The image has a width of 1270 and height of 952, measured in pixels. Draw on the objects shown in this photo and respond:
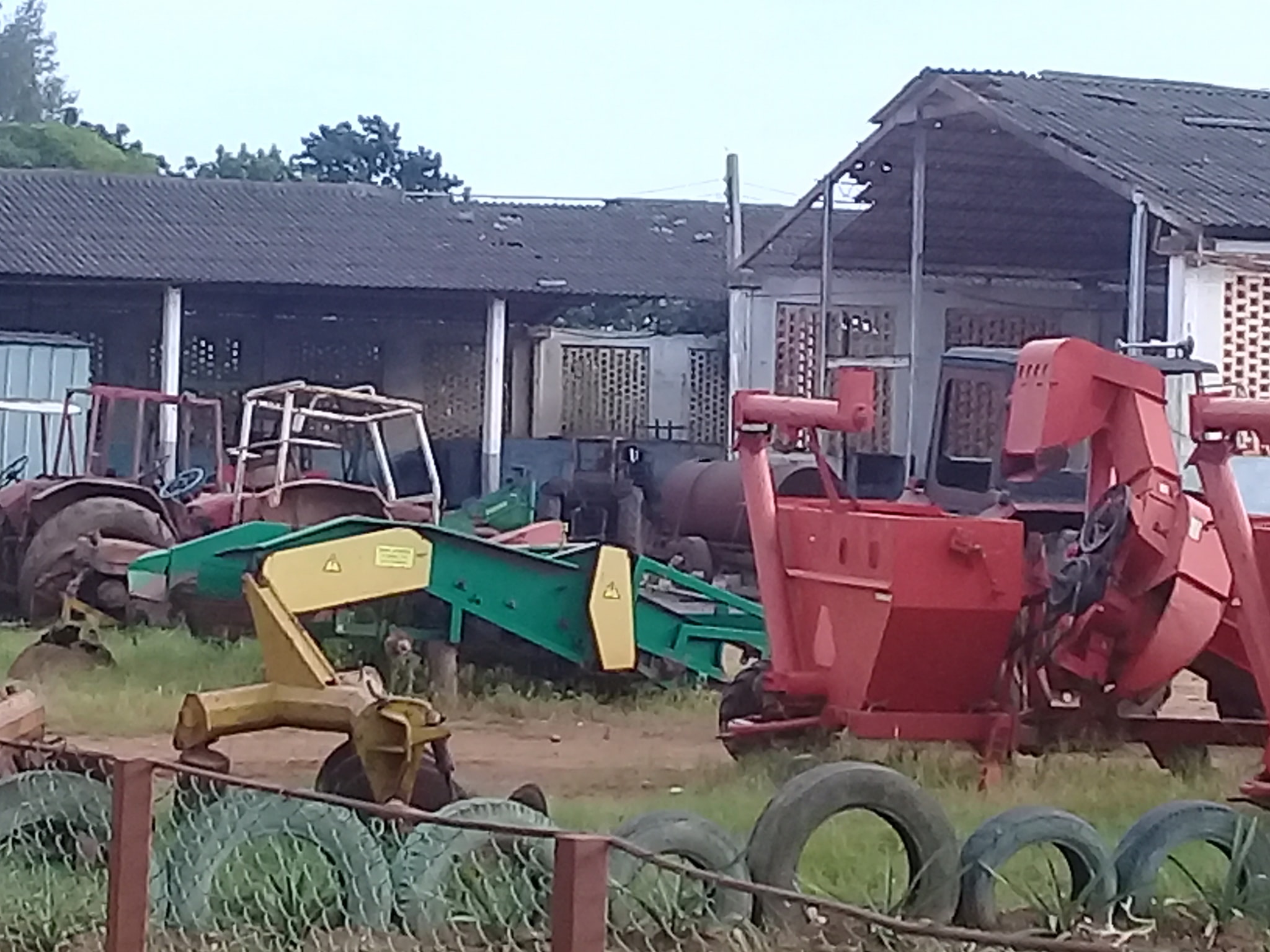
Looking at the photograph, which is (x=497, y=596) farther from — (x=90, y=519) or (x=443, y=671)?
(x=90, y=519)

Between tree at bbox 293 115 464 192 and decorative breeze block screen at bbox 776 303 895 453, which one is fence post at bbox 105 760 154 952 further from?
tree at bbox 293 115 464 192

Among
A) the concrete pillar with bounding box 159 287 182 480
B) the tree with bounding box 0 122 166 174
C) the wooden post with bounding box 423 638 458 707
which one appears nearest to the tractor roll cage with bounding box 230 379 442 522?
the wooden post with bounding box 423 638 458 707

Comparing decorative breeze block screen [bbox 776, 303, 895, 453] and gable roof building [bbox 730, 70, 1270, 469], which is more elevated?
gable roof building [bbox 730, 70, 1270, 469]

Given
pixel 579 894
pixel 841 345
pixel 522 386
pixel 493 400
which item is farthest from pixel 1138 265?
pixel 522 386

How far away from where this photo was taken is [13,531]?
15.2 meters

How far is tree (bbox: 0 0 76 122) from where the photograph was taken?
7712 centimetres

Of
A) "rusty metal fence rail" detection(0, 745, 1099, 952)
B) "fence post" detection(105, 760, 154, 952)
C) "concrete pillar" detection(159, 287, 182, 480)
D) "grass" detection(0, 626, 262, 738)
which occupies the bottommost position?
"grass" detection(0, 626, 262, 738)

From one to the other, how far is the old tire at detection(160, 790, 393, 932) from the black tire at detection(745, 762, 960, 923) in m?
1.04

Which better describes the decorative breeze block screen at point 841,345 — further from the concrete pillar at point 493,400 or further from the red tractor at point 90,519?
the red tractor at point 90,519

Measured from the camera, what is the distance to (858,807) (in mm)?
6398

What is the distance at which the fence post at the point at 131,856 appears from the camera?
16.3 ft

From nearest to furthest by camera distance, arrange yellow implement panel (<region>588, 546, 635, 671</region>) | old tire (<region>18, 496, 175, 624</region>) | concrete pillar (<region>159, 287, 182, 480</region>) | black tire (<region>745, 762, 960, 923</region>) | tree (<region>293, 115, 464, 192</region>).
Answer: black tire (<region>745, 762, 960, 923</region>) → yellow implement panel (<region>588, 546, 635, 671</region>) → old tire (<region>18, 496, 175, 624</region>) → concrete pillar (<region>159, 287, 182, 480</region>) → tree (<region>293, 115, 464, 192</region>)

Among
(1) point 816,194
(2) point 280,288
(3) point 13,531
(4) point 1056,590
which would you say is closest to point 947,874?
(4) point 1056,590

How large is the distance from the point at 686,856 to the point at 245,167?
49.4 meters
